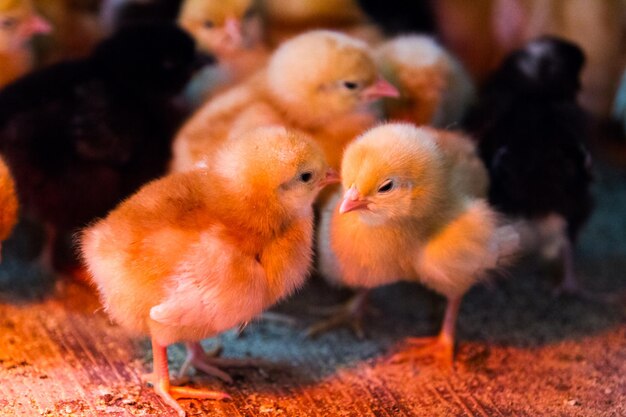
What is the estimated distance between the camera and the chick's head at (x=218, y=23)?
2.30 m

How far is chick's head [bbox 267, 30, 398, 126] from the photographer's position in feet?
6.15

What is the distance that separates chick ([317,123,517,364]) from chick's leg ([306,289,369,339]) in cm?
25

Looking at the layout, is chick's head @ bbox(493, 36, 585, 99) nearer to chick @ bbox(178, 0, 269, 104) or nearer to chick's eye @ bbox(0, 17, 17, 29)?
chick @ bbox(178, 0, 269, 104)

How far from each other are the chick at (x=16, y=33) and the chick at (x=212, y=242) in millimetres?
934

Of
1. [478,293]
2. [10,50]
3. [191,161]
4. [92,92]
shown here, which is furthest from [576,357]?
[10,50]

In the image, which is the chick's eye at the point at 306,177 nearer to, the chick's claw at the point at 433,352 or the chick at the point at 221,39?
the chick's claw at the point at 433,352

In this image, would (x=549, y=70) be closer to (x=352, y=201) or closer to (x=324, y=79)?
(x=324, y=79)

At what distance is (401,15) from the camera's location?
103 inches

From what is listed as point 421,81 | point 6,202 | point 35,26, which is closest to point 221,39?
point 35,26

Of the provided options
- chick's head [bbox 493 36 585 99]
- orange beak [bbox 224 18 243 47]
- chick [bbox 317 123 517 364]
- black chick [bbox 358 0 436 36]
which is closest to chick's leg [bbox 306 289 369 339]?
chick [bbox 317 123 517 364]

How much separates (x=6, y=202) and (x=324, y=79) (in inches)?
30.9

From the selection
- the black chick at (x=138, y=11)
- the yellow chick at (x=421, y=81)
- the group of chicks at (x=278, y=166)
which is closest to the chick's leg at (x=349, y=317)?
the group of chicks at (x=278, y=166)

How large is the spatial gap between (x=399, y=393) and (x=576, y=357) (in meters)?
0.47

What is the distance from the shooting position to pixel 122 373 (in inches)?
64.1
